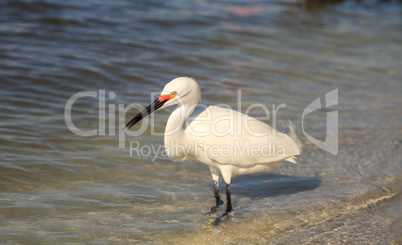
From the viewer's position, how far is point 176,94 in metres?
4.35

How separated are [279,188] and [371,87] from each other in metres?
4.40

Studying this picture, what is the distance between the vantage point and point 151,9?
1240 cm

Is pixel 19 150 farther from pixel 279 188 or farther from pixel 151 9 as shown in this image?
pixel 151 9

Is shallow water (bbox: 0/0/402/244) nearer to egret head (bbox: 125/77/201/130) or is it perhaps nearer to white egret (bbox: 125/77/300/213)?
white egret (bbox: 125/77/300/213)

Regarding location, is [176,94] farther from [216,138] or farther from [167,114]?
[167,114]

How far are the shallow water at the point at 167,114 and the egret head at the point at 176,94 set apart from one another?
1044 mm

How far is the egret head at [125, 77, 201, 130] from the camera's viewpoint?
4.32m

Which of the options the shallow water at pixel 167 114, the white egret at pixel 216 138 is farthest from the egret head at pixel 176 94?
the shallow water at pixel 167 114

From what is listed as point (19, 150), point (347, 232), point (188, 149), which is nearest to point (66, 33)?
point (19, 150)

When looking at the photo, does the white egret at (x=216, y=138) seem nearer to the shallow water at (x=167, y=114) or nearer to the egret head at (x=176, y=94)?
the egret head at (x=176, y=94)

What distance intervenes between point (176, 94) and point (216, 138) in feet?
1.96

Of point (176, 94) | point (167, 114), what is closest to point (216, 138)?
point (176, 94)

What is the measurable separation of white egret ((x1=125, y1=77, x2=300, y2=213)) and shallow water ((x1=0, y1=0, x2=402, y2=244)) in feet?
1.56

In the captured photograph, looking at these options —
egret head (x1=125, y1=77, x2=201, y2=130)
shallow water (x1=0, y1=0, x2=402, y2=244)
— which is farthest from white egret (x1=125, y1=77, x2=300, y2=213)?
shallow water (x1=0, y1=0, x2=402, y2=244)
